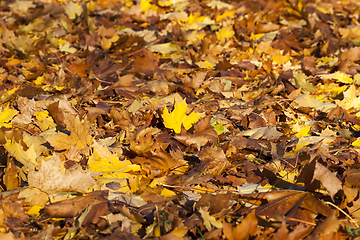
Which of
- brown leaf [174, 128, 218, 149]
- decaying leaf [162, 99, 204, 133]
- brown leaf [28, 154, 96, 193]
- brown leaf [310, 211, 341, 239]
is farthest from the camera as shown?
decaying leaf [162, 99, 204, 133]

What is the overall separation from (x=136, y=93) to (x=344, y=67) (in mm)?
1795

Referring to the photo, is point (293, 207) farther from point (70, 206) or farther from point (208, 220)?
point (70, 206)

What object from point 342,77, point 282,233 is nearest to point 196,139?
point 282,233


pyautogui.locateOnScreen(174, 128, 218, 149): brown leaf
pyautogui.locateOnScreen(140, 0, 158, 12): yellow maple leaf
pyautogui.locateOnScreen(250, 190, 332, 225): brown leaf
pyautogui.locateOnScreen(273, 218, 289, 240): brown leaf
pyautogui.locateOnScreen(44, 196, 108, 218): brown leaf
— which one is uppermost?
pyautogui.locateOnScreen(140, 0, 158, 12): yellow maple leaf

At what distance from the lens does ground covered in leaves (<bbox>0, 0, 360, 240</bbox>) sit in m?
1.40

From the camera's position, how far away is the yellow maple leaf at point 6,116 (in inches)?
81.0

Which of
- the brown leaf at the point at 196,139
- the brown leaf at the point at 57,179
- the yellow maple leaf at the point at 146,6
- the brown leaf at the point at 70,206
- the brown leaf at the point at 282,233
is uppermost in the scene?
the yellow maple leaf at the point at 146,6

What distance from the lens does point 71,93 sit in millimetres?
2393

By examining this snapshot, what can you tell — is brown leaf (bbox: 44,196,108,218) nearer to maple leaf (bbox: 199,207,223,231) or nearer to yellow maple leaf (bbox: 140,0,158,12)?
maple leaf (bbox: 199,207,223,231)

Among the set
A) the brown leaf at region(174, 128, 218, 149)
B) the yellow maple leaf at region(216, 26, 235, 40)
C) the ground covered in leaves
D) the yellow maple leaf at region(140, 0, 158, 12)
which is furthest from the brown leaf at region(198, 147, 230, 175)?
the yellow maple leaf at region(140, 0, 158, 12)

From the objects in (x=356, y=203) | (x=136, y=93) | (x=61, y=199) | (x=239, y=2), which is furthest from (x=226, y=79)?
(x=239, y=2)

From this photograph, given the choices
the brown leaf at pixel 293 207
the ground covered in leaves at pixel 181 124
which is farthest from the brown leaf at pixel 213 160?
the brown leaf at pixel 293 207

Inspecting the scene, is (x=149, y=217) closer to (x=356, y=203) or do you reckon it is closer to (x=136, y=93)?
(x=356, y=203)

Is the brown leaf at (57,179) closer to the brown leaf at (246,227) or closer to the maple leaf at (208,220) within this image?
the maple leaf at (208,220)
